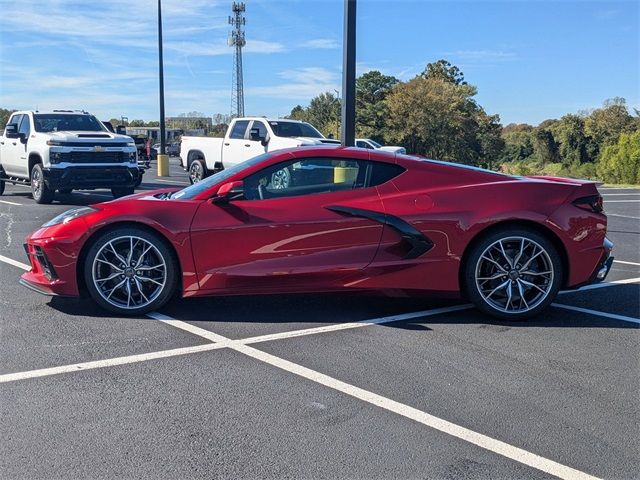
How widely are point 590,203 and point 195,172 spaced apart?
42.8 ft

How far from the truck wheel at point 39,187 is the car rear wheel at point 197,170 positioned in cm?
423

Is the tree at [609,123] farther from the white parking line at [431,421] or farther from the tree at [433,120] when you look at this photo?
the white parking line at [431,421]

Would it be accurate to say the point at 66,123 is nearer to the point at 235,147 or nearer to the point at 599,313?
the point at 235,147

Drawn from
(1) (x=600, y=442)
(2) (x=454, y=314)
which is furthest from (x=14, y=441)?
(2) (x=454, y=314)

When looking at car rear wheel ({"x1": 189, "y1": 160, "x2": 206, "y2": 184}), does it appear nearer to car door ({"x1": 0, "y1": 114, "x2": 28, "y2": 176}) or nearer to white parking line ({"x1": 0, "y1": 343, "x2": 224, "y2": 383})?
car door ({"x1": 0, "y1": 114, "x2": 28, "y2": 176})

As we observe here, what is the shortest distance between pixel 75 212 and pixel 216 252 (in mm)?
1248

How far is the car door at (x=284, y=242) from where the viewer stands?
4820 millimetres

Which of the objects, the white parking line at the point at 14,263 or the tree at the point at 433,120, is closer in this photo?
the white parking line at the point at 14,263

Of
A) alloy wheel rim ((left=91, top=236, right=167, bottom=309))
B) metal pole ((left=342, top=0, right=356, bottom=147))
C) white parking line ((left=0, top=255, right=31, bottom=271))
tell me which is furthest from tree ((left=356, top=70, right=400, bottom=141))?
alloy wheel rim ((left=91, top=236, right=167, bottom=309))

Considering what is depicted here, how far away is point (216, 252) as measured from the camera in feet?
15.8

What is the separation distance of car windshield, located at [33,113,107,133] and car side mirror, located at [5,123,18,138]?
1.66ft

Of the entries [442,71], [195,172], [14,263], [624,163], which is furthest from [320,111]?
[14,263]

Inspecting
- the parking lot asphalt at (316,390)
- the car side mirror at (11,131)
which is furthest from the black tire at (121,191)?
the parking lot asphalt at (316,390)

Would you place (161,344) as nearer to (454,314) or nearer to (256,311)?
(256,311)
